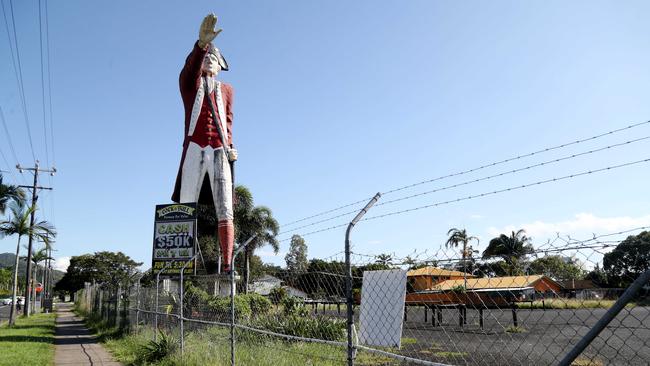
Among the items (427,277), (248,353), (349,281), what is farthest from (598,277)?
(248,353)

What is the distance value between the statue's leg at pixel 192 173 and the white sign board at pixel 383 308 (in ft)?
36.7

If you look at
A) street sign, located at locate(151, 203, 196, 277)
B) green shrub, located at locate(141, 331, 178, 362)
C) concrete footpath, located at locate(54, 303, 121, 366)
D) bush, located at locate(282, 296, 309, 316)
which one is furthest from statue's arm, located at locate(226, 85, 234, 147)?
green shrub, located at locate(141, 331, 178, 362)

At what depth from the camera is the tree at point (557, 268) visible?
9.16ft

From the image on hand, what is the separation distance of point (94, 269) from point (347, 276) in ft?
290

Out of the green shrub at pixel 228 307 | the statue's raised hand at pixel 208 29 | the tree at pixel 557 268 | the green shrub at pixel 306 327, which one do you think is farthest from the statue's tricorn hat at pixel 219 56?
the tree at pixel 557 268

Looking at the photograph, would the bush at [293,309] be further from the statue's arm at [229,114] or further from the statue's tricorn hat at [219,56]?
the statue's tricorn hat at [219,56]

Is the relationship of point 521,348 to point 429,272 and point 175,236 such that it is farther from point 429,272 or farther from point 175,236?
point 175,236

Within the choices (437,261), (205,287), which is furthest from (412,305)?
(205,287)

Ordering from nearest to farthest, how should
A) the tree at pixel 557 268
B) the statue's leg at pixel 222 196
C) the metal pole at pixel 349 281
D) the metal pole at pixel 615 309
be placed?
the metal pole at pixel 615 309, the tree at pixel 557 268, the metal pole at pixel 349 281, the statue's leg at pixel 222 196

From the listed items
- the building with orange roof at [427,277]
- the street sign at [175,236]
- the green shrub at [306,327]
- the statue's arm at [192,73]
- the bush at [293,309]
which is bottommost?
the green shrub at [306,327]

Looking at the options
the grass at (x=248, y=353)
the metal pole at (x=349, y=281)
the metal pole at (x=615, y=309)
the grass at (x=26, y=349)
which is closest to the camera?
the metal pole at (x=615, y=309)

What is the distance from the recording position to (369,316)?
402cm

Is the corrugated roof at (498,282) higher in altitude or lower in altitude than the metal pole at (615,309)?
higher

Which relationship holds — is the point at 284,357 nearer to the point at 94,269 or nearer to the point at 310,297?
the point at 310,297
